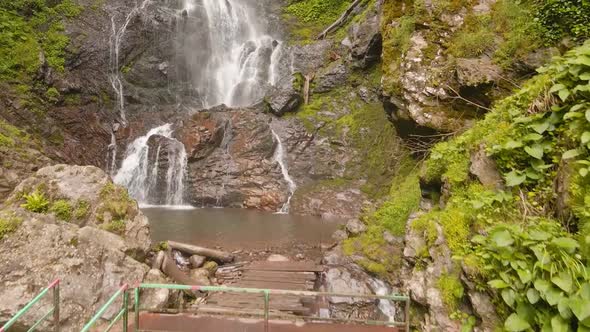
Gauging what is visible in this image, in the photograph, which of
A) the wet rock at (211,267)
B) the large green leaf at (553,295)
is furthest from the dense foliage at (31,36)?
the large green leaf at (553,295)

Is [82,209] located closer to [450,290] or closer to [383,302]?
[383,302]

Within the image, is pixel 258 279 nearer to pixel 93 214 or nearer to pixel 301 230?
pixel 93 214

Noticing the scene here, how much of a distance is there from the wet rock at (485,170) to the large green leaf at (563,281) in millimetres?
1542

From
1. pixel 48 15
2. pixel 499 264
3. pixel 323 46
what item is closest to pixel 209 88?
pixel 323 46

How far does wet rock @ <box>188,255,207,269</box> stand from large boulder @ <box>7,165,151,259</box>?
1.82 metres

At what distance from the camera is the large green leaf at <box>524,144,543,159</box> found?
3381mm

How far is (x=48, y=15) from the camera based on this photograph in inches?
771

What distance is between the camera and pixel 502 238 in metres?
2.89

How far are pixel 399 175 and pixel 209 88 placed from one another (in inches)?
568

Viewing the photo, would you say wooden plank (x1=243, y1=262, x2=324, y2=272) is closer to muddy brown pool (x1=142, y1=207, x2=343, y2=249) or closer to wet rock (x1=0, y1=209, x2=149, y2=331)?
muddy brown pool (x1=142, y1=207, x2=343, y2=249)

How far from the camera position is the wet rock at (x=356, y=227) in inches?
344

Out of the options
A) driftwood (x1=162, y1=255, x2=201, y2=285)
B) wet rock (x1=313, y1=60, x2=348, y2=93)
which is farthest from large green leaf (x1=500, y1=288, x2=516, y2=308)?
wet rock (x1=313, y1=60, x2=348, y2=93)

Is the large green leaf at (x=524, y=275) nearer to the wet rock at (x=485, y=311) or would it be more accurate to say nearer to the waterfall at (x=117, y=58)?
the wet rock at (x=485, y=311)

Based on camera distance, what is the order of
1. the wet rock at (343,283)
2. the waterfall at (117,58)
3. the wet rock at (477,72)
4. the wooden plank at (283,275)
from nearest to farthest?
the wet rock at (477,72) → the wet rock at (343,283) → the wooden plank at (283,275) → the waterfall at (117,58)
